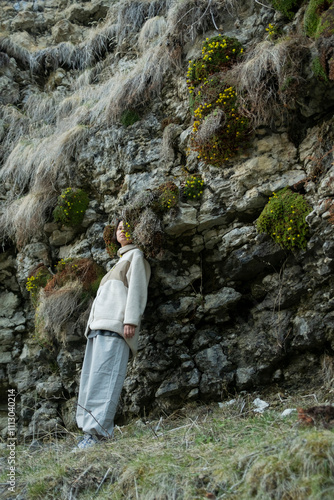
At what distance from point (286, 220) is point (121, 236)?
1925 mm

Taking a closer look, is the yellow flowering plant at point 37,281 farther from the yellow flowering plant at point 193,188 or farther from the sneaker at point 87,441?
the sneaker at point 87,441

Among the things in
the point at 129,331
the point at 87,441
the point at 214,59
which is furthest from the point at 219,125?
the point at 87,441

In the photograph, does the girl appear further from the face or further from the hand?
the face

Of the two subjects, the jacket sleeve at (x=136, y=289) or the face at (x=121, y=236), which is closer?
the jacket sleeve at (x=136, y=289)

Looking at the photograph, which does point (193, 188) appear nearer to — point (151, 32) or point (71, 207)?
point (71, 207)

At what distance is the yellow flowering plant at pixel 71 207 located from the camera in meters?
6.34

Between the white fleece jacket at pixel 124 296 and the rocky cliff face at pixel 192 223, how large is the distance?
1.18 ft

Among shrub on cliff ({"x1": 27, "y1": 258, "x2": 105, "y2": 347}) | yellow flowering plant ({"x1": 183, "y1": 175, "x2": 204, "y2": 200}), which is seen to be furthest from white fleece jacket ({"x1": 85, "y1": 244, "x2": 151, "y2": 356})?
yellow flowering plant ({"x1": 183, "y1": 175, "x2": 204, "y2": 200})

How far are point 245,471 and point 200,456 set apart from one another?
17.7 inches

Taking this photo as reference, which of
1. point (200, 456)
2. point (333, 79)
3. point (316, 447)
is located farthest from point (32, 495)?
point (333, 79)

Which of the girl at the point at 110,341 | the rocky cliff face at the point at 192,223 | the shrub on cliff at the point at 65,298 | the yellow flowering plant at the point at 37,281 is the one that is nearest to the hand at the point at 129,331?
the girl at the point at 110,341

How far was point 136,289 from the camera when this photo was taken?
4871 mm

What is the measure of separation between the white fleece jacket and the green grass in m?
1.18

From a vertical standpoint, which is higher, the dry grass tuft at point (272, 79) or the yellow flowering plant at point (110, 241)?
the dry grass tuft at point (272, 79)
